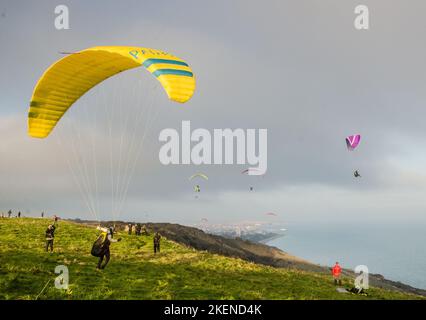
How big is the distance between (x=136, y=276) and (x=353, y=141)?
24.1 metres

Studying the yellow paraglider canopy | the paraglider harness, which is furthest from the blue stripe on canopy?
the paraglider harness

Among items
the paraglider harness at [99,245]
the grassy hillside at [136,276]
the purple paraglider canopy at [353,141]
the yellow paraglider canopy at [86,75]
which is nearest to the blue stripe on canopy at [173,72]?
the yellow paraglider canopy at [86,75]

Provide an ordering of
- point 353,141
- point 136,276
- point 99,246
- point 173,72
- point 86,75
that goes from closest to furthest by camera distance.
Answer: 1. point 173,72
2. point 99,246
3. point 136,276
4. point 86,75
5. point 353,141

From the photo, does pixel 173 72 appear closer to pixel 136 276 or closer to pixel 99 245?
pixel 99 245

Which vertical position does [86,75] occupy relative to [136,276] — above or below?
above

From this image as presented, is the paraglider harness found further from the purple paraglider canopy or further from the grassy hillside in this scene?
the purple paraglider canopy

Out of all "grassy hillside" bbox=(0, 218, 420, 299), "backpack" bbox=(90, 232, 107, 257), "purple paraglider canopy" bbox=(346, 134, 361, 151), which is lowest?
"grassy hillside" bbox=(0, 218, 420, 299)

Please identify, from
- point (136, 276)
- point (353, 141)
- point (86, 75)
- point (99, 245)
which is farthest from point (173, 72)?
point (353, 141)

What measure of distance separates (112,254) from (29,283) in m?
10.9

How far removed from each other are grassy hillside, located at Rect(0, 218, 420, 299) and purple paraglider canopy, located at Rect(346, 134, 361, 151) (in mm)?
13447

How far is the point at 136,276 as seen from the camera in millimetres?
16625

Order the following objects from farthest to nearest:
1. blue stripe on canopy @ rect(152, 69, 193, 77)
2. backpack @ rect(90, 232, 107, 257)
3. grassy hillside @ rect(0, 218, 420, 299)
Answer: backpack @ rect(90, 232, 107, 257) → blue stripe on canopy @ rect(152, 69, 193, 77) → grassy hillside @ rect(0, 218, 420, 299)

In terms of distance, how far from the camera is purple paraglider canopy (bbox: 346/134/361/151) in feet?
105
